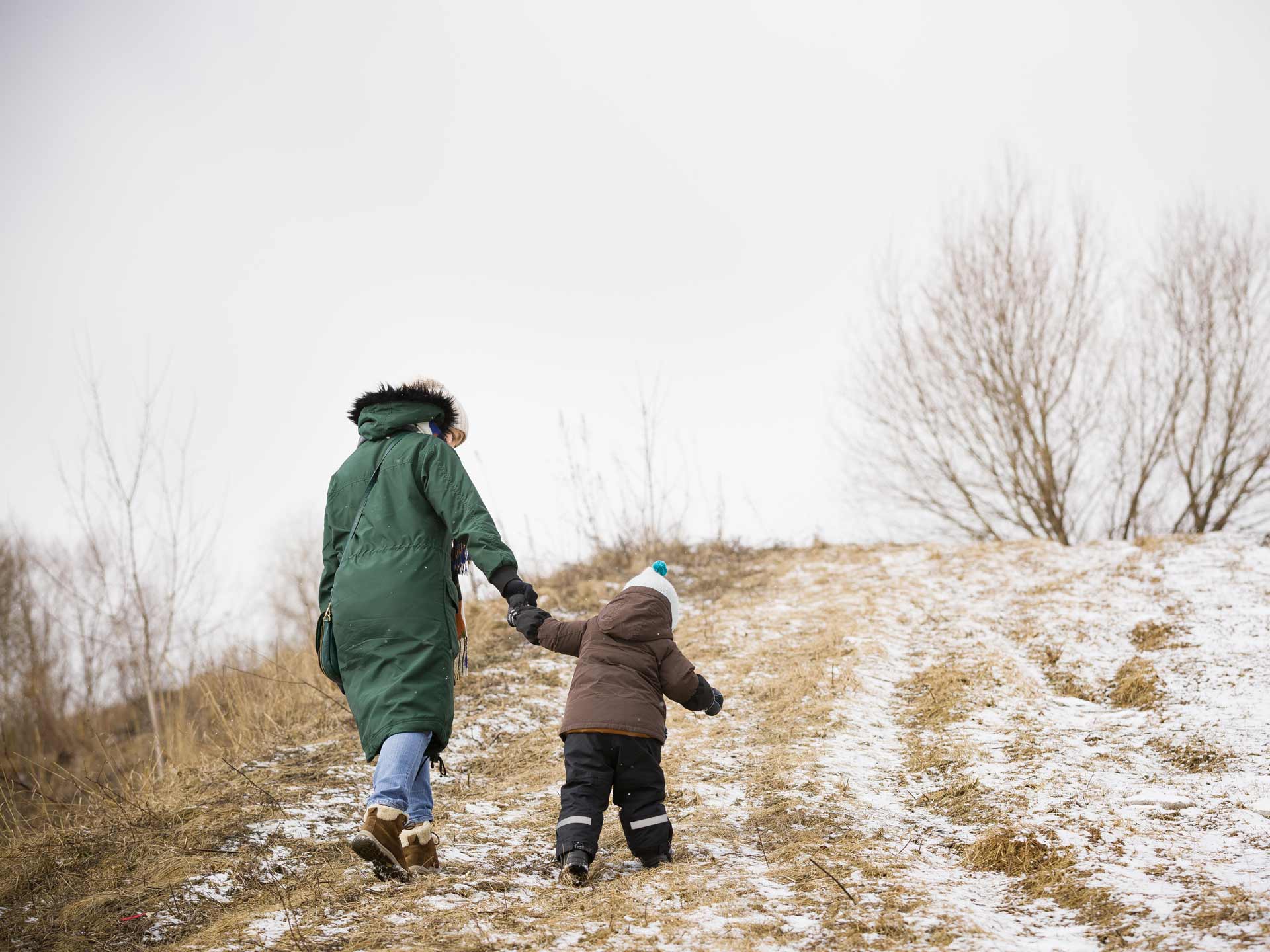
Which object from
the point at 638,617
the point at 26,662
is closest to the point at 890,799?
the point at 638,617

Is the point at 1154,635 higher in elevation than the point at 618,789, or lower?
lower

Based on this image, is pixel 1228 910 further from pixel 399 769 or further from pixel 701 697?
pixel 399 769

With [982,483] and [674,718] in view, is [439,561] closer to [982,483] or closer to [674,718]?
[674,718]

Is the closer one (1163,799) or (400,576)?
(400,576)

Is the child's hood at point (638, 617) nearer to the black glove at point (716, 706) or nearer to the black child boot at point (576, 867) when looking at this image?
the black glove at point (716, 706)

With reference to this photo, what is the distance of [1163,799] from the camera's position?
11.4 ft

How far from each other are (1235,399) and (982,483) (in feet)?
12.2

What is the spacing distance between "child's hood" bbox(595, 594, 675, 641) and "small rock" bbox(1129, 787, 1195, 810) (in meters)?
2.08

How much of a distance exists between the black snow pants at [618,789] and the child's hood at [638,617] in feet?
1.33

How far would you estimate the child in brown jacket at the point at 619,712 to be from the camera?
3.08 m

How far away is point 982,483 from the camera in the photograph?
13.6 meters

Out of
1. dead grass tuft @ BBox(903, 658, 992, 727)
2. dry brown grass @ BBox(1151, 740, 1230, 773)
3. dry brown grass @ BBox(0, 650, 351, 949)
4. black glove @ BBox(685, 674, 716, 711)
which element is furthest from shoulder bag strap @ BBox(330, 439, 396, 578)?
dry brown grass @ BBox(1151, 740, 1230, 773)

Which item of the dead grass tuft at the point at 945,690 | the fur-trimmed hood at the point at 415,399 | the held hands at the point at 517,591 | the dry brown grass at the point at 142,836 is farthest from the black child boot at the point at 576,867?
the dead grass tuft at the point at 945,690

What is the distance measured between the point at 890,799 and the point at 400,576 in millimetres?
2530
